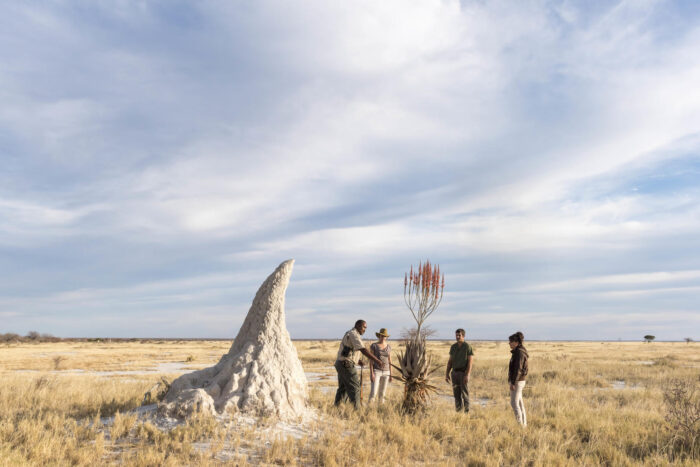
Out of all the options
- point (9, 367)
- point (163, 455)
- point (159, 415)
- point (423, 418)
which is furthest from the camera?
point (9, 367)

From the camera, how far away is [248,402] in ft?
27.3

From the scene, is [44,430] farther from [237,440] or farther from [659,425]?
[659,425]

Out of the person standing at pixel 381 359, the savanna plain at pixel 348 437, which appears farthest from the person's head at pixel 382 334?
the savanna plain at pixel 348 437

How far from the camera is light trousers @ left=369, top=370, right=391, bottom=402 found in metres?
9.82

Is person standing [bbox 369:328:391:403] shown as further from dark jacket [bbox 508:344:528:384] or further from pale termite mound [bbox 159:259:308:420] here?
dark jacket [bbox 508:344:528:384]

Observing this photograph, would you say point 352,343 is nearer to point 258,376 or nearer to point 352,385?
point 352,385

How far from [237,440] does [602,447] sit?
599cm

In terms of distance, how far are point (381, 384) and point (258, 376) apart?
3.15 meters

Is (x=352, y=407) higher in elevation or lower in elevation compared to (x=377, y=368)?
lower

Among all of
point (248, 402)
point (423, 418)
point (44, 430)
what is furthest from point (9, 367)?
point (423, 418)

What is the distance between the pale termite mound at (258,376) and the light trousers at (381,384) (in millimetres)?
1517

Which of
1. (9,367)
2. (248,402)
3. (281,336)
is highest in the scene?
(281,336)

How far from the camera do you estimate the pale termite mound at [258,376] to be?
8.34 metres

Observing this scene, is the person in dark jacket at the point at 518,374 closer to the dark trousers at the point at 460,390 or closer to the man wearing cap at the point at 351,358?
the dark trousers at the point at 460,390
